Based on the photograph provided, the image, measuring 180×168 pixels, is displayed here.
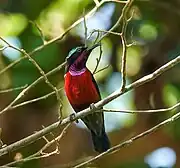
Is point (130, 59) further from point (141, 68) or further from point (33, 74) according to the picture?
point (33, 74)

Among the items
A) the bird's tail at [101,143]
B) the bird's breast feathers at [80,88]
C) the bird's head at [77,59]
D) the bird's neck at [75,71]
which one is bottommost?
the bird's tail at [101,143]

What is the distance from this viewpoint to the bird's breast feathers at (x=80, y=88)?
11.1ft

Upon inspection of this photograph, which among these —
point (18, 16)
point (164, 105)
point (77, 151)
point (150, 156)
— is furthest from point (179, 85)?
point (18, 16)

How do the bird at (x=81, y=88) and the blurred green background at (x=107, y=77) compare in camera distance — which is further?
the blurred green background at (x=107, y=77)

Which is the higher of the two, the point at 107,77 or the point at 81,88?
the point at 107,77

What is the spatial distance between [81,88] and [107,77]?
90 cm

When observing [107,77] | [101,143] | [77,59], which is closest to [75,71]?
[77,59]

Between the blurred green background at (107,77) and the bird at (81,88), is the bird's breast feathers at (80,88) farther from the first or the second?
the blurred green background at (107,77)

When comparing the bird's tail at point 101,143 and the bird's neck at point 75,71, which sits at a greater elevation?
the bird's neck at point 75,71

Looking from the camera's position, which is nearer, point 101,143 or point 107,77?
point 101,143

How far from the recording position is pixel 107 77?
4.29 m

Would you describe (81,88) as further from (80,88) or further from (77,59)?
(77,59)

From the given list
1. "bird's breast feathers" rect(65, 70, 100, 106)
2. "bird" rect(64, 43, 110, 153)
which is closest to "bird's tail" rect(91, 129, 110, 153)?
"bird" rect(64, 43, 110, 153)

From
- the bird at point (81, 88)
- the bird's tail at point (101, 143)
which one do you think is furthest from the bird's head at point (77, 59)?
the bird's tail at point (101, 143)
